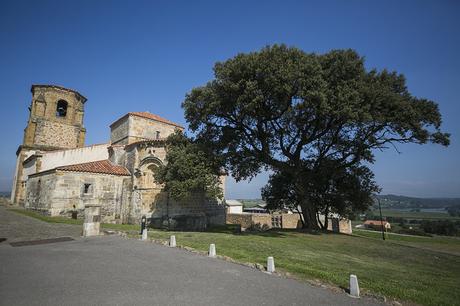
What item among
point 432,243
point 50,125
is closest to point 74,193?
point 50,125

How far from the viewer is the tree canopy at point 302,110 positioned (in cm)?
1770

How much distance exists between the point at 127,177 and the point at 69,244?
1610cm

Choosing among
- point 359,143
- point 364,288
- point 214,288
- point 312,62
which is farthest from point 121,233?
point 359,143

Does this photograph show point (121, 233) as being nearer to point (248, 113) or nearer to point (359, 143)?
point (248, 113)

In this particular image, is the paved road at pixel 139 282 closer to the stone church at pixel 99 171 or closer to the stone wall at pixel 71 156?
the stone church at pixel 99 171

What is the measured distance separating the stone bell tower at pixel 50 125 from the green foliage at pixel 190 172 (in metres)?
24.3

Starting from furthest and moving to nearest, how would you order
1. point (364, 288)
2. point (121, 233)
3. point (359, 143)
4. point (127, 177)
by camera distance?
point (127, 177) → point (359, 143) → point (121, 233) → point (364, 288)

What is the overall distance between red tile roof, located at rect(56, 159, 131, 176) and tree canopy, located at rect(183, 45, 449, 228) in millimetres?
10335

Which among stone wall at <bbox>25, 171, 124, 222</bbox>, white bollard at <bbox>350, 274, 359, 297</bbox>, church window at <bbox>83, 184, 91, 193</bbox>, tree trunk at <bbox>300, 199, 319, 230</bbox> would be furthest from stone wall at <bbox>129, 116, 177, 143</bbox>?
white bollard at <bbox>350, 274, 359, 297</bbox>

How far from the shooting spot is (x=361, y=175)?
1019 inches

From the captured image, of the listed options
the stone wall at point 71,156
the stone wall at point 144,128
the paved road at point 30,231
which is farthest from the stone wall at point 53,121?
the paved road at point 30,231

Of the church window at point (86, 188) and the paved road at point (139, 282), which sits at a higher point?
the church window at point (86, 188)

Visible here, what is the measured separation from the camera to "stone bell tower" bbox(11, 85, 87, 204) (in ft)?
116

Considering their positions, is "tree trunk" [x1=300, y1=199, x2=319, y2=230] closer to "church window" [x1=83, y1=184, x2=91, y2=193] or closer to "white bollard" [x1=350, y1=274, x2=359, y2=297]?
"white bollard" [x1=350, y1=274, x2=359, y2=297]
